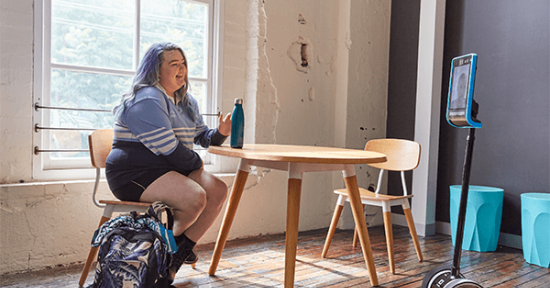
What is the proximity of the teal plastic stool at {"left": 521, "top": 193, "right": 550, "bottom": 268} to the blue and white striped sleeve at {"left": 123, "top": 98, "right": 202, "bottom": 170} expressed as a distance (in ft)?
7.33

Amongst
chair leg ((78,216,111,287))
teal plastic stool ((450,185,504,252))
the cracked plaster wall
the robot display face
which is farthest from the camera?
teal plastic stool ((450,185,504,252))

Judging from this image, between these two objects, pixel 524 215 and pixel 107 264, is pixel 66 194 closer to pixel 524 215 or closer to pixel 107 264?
pixel 107 264

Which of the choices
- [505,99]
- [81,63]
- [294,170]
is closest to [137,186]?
[294,170]

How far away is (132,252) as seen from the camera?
5.78ft

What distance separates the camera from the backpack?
5.70 feet

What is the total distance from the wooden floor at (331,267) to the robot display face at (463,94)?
108 cm

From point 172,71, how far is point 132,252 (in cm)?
93

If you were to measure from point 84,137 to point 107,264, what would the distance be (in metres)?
1.20

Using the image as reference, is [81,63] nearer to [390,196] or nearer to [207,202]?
[207,202]

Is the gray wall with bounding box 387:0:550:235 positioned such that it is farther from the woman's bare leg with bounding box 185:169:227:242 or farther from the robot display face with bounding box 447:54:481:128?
the woman's bare leg with bounding box 185:169:227:242

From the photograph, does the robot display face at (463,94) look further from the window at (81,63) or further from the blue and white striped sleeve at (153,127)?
the window at (81,63)

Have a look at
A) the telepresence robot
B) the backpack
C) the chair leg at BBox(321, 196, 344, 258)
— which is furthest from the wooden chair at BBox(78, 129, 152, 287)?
the telepresence robot

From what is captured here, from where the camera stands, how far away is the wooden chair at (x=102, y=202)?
6.90ft

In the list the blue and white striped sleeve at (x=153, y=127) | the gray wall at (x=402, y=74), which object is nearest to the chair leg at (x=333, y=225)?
the blue and white striped sleeve at (x=153, y=127)
